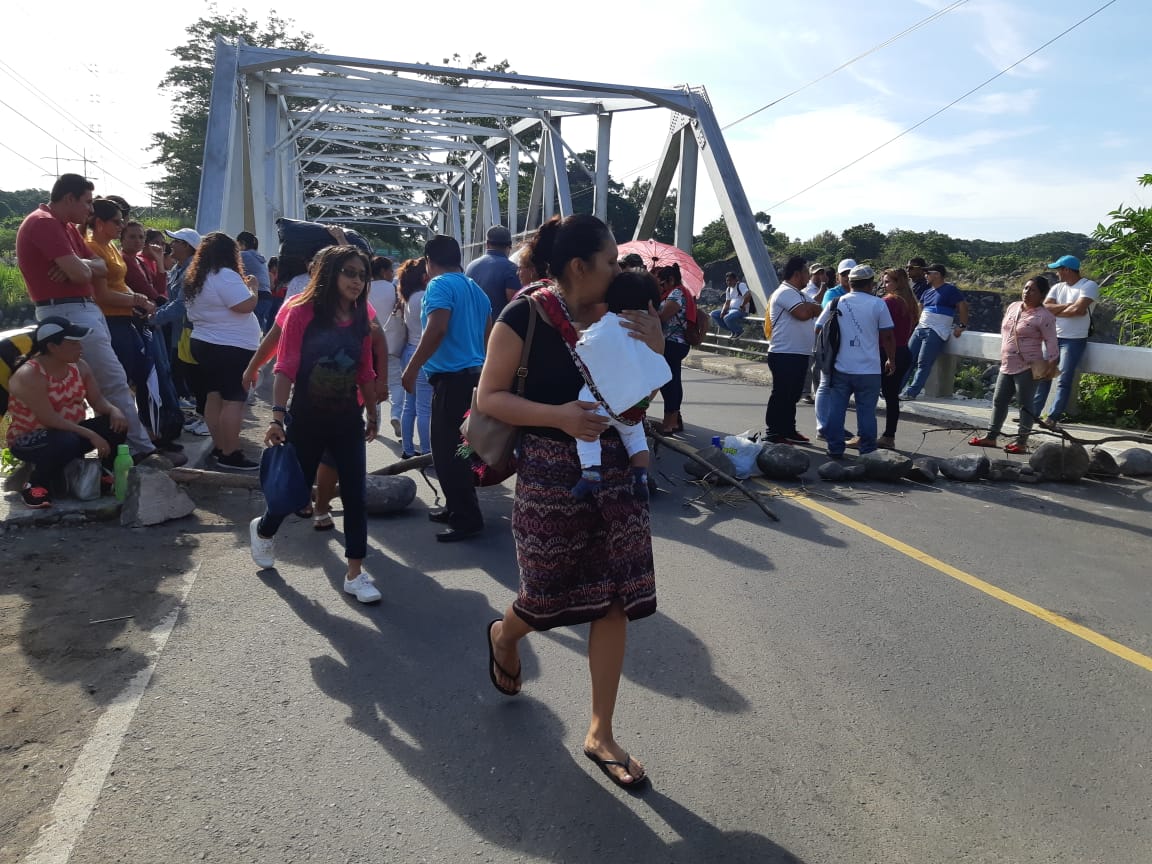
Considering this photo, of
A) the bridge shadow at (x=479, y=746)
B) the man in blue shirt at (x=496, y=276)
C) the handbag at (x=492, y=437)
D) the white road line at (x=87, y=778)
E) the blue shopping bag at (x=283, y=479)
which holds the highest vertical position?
the man in blue shirt at (x=496, y=276)

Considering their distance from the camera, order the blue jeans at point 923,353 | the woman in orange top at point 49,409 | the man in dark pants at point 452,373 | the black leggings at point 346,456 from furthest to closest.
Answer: the blue jeans at point 923,353, the man in dark pants at point 452,373, the woman in orange top at point 49,409, the black leggings at point 346,456

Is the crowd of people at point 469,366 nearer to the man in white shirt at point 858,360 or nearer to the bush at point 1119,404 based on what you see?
the man in white shirt at point 858,360

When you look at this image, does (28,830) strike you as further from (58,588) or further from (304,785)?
(58,588)

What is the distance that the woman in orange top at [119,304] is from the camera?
649cm

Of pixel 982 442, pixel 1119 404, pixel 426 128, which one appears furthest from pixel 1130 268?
pixel 426 128

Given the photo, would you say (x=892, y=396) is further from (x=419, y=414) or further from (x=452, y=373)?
(x=452, y=373)

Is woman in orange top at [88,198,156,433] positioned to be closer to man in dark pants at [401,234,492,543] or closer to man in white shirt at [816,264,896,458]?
man in dark pants at [401,234,492,543]

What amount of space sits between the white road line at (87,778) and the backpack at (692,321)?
616 centimetres

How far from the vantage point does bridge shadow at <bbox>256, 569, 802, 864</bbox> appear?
247 cm

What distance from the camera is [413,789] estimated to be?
273 cm

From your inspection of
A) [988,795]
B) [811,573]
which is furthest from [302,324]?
[988,795]

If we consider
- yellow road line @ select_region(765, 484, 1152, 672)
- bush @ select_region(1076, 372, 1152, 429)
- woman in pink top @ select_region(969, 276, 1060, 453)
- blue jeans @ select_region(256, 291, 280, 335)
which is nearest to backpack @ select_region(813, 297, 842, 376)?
woman in pink top @ select_region(969, 276, 1060, 453)

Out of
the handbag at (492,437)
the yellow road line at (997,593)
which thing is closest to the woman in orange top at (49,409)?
the handbag at (492,437)

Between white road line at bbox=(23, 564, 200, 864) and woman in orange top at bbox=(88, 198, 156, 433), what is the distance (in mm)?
3874
